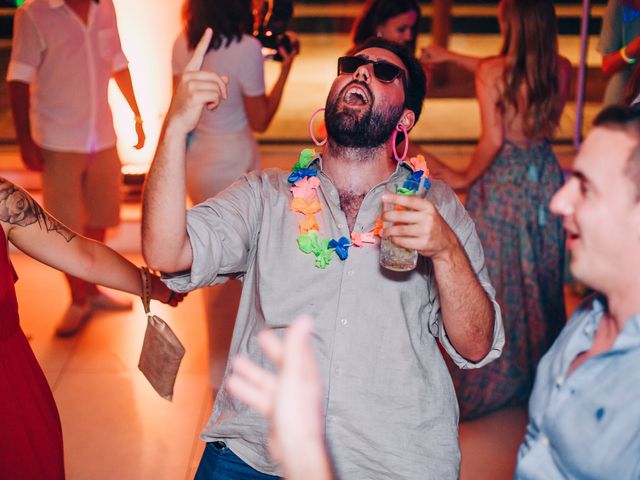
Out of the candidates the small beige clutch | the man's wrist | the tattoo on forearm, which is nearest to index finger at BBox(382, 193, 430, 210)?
the man's wrist

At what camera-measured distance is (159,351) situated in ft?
6.48

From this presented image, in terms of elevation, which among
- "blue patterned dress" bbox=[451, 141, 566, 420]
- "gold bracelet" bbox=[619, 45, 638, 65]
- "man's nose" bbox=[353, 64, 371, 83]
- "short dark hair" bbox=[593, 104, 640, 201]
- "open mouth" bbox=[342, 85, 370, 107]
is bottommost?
"blue patterned dress" bbox=[451, 141, 566, 420]

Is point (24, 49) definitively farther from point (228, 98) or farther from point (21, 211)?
point (21, 211)

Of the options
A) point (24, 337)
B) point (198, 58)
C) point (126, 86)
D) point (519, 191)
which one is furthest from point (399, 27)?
point (24, 337)

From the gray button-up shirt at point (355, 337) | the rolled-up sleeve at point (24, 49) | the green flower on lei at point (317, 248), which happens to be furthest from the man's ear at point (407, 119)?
the rolled-up sleeve at point (24, 49)

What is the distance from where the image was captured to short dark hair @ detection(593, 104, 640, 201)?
1248 mm

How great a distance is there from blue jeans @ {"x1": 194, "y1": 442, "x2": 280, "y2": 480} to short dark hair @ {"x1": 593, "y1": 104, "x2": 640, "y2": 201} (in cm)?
106

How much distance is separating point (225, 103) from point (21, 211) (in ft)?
5.07

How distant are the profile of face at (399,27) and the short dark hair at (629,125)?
81.7 inches

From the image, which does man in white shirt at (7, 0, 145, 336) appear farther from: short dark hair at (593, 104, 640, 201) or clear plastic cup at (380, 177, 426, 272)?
short dark hair at (593, 104, 640, 201)

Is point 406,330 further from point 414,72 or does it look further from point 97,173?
point 97,173

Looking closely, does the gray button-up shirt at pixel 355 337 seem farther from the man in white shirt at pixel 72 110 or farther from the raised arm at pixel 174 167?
the man in white shirt at pixel 72 110

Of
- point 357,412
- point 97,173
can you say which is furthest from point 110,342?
point 357,412

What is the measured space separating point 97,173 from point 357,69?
1.96 meters
